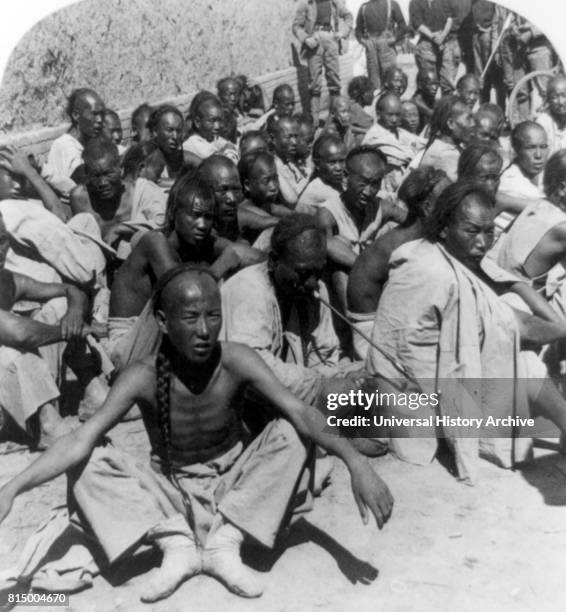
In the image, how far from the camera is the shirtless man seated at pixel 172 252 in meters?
4.21

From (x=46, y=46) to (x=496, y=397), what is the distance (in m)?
5.22

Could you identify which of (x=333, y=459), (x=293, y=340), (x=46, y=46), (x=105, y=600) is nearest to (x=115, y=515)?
(x=105, y=600)

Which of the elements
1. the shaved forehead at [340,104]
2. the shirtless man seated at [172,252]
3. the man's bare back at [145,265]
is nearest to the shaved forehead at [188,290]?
the shirtless man seated at [172,252]

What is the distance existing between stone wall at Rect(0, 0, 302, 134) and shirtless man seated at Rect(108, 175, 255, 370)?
114 inches

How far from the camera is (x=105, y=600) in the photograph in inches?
110

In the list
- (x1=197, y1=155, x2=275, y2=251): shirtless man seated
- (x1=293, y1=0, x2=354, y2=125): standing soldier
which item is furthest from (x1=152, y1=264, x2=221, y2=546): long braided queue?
(x1=293, y1=0, x2=354, y2=125): standing soldier

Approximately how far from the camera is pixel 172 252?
423cm

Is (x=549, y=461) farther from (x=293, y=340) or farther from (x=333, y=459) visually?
(x=293, y=340)

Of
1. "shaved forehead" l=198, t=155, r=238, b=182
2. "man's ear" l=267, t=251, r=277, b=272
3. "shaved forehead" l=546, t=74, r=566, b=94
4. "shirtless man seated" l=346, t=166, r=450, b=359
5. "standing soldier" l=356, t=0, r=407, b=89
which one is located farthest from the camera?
"standing soldier" l=356, t=0, r=407, b=89

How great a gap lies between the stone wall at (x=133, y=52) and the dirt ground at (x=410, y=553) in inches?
169

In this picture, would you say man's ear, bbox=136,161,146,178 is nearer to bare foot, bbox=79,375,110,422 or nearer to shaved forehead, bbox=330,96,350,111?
bare foot, bbox=79,375,110,422

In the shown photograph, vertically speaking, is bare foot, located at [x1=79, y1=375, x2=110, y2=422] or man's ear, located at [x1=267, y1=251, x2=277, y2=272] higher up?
man's ear, located at [x1=267, y1=251, x2=277, y2=272]

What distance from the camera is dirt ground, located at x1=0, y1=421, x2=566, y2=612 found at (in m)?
2.77

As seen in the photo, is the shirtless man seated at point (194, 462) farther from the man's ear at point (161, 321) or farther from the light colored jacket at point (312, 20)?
the light colored jacket at point (312, 20)
